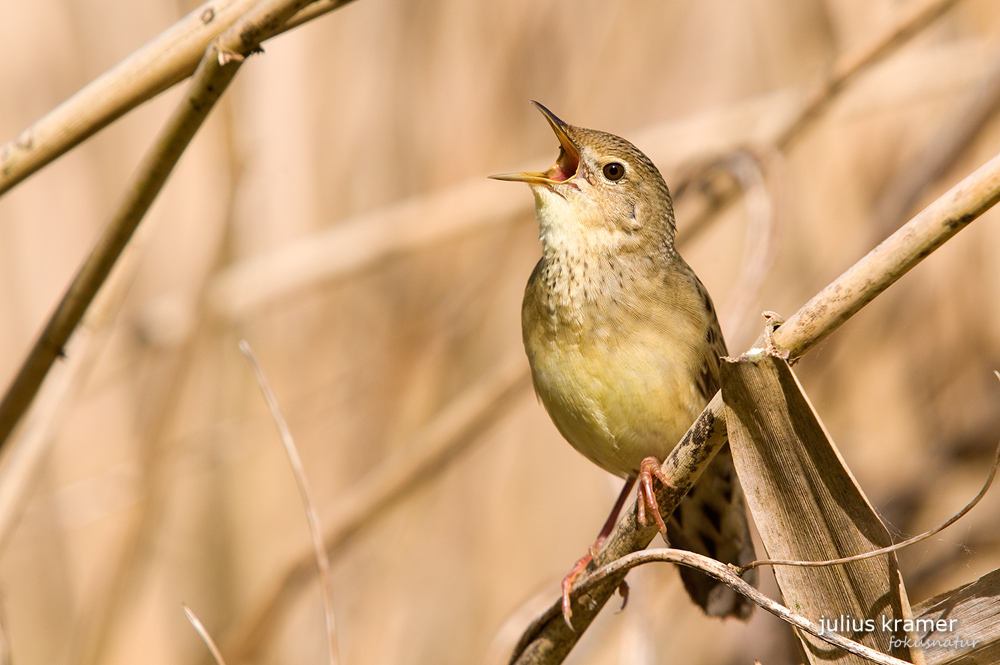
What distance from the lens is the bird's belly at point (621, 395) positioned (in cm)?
184

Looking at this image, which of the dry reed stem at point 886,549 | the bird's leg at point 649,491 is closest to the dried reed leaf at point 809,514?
the dry reed stem at point 886,549

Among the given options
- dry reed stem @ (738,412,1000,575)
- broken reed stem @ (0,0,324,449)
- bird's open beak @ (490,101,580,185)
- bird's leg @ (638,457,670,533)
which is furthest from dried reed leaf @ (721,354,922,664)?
bird's open beak @ (490,101,580,185)

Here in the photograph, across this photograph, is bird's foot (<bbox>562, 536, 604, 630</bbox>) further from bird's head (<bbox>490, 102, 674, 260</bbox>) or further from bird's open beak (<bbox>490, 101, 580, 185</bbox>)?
bird's open beak (<bbox>490, 101, 580, 185</bbox>)

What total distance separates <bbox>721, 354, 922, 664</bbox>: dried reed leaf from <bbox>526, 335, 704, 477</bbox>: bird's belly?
622 millimetres

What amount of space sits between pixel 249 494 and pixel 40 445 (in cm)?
120

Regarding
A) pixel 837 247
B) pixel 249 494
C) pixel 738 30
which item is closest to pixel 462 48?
pixel 738 30

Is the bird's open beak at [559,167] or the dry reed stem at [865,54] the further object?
the dry reed stem at [865,54]

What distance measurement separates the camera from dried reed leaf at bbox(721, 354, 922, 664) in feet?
3.75

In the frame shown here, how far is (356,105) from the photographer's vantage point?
3080 millimetres

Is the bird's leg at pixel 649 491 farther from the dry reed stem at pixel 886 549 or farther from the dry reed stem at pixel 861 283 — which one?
the dry reed stem at pixel 886 549

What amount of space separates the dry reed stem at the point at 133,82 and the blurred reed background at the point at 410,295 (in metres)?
1.22

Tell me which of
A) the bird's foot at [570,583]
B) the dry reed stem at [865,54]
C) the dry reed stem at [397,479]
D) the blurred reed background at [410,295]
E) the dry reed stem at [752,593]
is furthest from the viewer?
the blurred reed background at [410,295]

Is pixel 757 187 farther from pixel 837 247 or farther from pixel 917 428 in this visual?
pixel 917 428

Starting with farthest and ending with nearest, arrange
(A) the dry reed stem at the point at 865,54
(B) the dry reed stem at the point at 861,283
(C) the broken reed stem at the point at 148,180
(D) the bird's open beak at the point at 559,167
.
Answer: (A) the dry reed stem at the point at 865,54, (D) the bird's open beak at the point at 559,167, (C) the broken reed stem at the point at 148,180, (B) the dry reed stem at the point at 861,283
